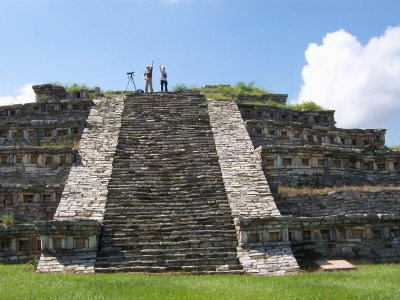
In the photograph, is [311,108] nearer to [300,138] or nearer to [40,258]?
[300,138]

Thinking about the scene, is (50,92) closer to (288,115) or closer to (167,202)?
(288,115)

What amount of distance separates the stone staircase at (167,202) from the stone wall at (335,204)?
2023 mm

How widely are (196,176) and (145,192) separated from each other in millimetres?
1884

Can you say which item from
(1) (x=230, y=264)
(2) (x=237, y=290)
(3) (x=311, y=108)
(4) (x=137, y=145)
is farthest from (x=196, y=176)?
(3) (x=311, y=108)

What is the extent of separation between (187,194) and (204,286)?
19.8 ft

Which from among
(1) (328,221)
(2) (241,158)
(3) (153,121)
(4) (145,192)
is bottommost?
(1) (328,221)

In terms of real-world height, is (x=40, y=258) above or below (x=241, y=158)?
below

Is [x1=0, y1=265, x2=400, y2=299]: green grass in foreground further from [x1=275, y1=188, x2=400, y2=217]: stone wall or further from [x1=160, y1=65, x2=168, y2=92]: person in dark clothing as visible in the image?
[x1=160, y1=65, x2=168, y2=92]: person in dark clothing

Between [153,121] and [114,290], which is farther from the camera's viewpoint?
[153,121]

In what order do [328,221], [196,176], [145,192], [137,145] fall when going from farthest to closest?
[137,145]
[196,176]
[145,192]
[328,221]

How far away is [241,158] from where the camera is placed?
1730 centimetres

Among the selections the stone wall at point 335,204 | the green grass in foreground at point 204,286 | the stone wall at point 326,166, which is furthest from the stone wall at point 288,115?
the green grass in foreground at point 204,286

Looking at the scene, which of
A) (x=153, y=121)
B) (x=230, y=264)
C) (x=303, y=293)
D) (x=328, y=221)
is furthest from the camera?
(x=153, y=121)

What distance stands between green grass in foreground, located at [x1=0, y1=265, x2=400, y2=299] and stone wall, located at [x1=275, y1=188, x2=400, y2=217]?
160 inches
